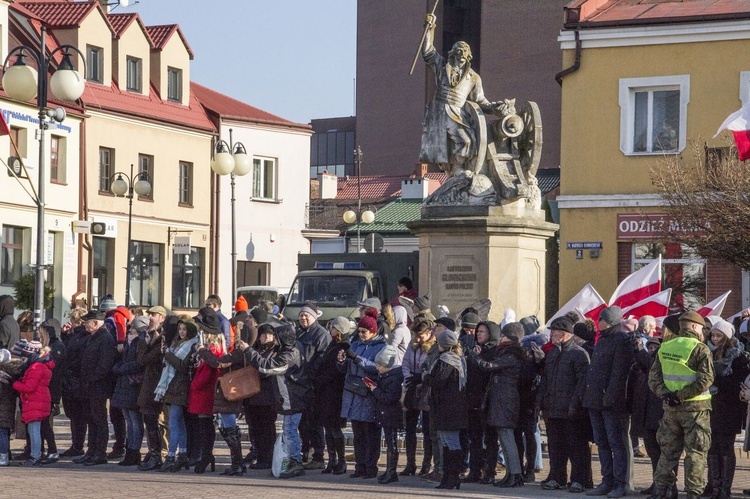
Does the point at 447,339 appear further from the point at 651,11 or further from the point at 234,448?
the point at 651,11

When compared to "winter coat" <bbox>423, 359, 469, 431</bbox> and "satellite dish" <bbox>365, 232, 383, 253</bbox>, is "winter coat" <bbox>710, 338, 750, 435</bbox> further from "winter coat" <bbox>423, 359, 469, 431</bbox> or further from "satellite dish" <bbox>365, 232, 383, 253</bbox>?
"satellite dish" <bbox>365, 232, 383, 253</bbox>

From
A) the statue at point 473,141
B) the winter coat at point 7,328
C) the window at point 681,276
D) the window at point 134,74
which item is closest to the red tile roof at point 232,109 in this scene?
the window at point 134,74

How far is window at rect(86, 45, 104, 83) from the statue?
2483 centimetres

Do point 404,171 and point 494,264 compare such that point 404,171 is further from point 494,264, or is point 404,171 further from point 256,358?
point 256,358

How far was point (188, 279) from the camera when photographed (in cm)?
4812

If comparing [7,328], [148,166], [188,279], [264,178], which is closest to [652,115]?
[148,166]

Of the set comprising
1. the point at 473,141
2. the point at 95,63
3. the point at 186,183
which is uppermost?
the point at 95,63

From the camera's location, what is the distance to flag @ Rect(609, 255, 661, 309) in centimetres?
1911

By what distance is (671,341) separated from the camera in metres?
13.5

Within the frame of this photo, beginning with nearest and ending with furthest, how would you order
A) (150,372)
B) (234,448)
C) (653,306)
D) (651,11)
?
(234,448)
(150,372)
(653,306)
(651,11)

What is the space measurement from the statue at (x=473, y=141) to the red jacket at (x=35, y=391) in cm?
622

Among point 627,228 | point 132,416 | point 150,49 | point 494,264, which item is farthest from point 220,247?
point 132,416

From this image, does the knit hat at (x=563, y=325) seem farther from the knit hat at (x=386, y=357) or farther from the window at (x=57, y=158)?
the window at (x=57, y=158)

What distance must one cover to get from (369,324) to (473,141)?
18.6ft
